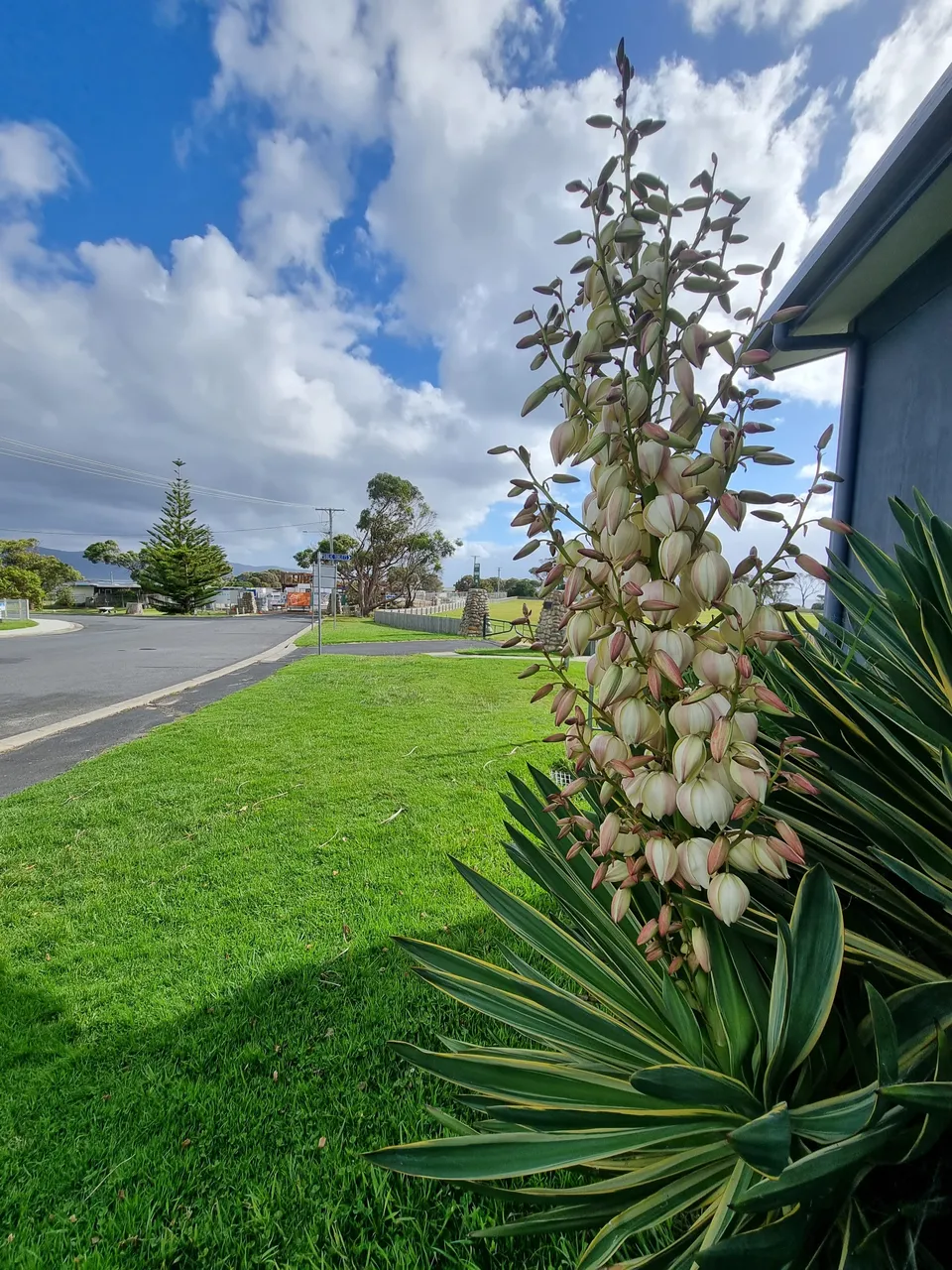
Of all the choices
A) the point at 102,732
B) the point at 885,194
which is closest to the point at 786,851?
the point at 885,194

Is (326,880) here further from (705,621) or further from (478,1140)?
(705,621)

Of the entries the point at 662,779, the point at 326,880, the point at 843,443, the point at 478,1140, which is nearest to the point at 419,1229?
the point at 478,1140

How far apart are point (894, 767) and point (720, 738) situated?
2.14ft

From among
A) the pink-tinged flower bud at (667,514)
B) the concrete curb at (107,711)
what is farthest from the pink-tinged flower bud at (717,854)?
the concrete curb at (107,711)

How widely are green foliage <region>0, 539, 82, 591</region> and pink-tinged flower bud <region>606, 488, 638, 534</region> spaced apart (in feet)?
143

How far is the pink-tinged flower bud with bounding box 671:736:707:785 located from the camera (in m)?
0.72

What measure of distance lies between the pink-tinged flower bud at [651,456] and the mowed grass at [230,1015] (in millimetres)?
1305

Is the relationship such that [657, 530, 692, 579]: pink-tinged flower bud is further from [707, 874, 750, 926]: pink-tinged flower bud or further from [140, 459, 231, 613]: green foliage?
[140, 459, 231, 613]: green foliage

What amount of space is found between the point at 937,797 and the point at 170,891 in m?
3.05

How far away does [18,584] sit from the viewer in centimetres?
3397

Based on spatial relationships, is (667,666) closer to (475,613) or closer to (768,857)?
(768,857)

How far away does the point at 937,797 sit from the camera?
1.01 m

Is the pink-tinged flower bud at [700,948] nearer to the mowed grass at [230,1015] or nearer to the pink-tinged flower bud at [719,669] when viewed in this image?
the pink-tinged flower bud at [719,669]

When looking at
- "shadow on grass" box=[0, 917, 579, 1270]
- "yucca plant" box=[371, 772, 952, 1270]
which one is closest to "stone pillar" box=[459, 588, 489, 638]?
"shadow on grass" box=[0, 917, 579, 1270]
